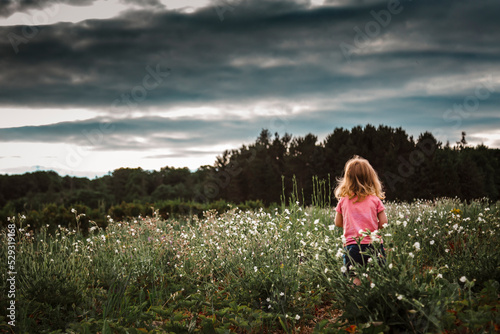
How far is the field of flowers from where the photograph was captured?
3.13 metres

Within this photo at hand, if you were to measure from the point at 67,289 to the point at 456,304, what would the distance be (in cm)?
426

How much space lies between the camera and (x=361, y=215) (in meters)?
4.73

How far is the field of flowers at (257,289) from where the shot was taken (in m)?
3.13

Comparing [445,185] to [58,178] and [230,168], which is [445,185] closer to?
[230,168]

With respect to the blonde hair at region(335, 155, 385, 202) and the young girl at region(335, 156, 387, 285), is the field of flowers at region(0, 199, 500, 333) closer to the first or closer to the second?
the young girl at region(335, 156, 387, 285)

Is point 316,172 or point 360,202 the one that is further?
point 316,172

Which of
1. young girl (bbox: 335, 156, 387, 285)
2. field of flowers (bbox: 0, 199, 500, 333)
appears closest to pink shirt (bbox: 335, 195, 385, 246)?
young girl (bbox: 335, 156, 387, 285)

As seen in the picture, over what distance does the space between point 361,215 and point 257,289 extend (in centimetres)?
167

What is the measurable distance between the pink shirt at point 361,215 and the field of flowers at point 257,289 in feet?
0.97

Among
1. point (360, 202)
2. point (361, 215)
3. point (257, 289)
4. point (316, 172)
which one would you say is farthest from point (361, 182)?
point (316, 172)

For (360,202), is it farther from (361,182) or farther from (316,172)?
(316,172)

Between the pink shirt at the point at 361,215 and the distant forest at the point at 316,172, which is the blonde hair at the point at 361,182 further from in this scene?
the distant forest at the point at 316,172

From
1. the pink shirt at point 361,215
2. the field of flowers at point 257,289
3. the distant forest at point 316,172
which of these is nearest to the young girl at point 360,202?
the pink shirt at point 361,215

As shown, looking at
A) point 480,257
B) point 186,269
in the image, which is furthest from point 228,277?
point 480,257
